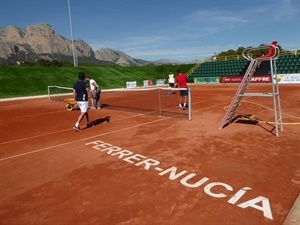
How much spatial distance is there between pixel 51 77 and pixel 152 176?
34.2 m

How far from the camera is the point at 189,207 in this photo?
13.8 ft

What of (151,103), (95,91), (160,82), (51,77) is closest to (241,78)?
(160,82)

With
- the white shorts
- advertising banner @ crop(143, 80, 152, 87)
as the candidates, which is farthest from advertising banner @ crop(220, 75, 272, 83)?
the white shorts

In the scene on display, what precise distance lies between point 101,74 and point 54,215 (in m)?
39.3

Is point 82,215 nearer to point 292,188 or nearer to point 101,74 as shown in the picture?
point 292,188

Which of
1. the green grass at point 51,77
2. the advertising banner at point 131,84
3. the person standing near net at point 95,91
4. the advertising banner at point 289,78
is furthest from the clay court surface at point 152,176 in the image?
the advertising banner at point 131,84

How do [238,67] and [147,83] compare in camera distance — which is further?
[147,83]

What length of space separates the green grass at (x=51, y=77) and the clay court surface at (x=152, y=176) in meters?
24.0

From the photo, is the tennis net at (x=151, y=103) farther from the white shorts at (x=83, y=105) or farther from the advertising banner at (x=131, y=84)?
the advertising banner at (x=131, y=84)

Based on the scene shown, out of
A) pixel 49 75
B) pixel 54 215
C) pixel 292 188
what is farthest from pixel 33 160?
pixel 49 75

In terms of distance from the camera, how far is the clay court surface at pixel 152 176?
4.09 m

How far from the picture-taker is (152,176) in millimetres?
5480

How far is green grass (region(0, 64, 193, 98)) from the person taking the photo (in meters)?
31.0

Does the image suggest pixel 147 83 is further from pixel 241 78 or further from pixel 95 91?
pixel 95 91
